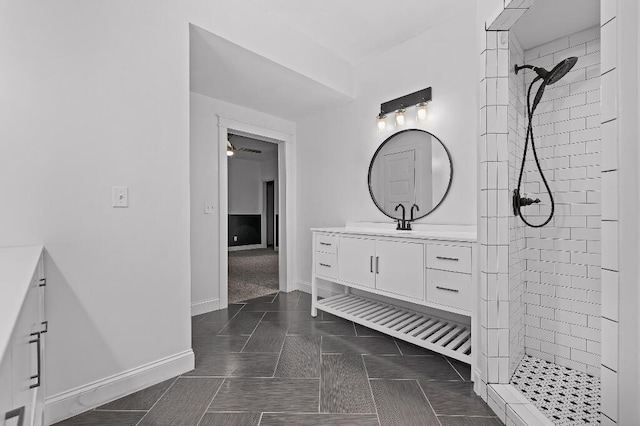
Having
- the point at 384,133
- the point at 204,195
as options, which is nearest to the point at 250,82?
the point at 204,195

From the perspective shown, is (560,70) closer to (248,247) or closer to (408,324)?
(408,324)

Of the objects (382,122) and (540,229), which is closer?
(540,229)

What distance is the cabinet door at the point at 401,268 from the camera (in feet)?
6.95

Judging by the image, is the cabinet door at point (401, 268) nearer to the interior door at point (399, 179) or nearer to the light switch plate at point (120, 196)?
the interior door at point (399, 179)

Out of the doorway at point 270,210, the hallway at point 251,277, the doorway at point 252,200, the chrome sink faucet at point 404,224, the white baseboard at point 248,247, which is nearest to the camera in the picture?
the chrome sink faucet at point 404,224

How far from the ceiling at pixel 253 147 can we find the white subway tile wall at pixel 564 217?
189 inches

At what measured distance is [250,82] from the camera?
2.82m

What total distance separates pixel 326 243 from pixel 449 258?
1.17m

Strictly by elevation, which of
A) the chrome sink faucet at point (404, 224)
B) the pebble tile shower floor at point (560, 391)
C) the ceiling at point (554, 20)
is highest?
the ceiling at point (554, 20)

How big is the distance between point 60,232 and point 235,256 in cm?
551

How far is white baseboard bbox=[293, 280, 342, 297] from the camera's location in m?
3.46

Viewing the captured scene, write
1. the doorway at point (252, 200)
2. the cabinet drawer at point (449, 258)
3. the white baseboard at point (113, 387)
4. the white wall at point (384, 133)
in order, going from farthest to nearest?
the doorway at point (252, 200) < the white wall at point (384, 133) < the cabinet drawer at point (449, 258) < the white baseboard at point (113, 387)

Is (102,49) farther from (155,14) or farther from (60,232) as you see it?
(60,232)

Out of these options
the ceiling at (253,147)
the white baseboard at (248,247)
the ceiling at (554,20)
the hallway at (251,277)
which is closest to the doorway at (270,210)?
the white baseboard at (248,247)
